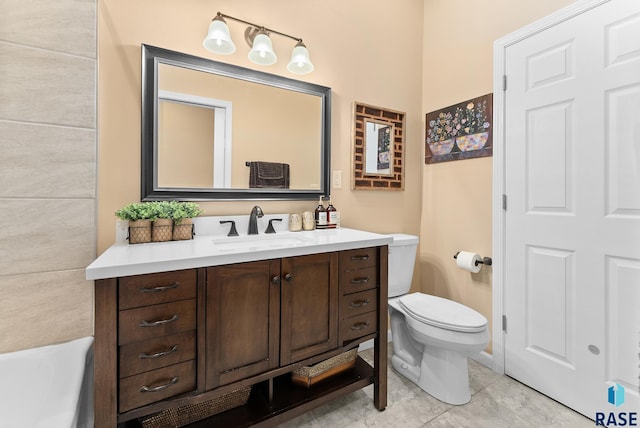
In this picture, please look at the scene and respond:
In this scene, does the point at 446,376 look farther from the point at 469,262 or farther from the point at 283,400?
the point at 283,400

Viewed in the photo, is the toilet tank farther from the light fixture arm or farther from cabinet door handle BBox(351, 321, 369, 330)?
the light fixture arm

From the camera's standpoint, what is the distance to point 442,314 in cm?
158

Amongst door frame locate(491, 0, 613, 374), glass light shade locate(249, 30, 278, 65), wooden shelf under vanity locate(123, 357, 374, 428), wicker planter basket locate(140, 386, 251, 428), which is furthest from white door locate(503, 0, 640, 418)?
wicker planter basket locate(140, 386, 251, 428)

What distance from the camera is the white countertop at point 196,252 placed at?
0.90 m

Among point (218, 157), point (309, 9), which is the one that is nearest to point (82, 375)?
point (218, 157)

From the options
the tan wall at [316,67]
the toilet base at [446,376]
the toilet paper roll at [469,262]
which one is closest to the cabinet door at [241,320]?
the tan wall at [316,67]

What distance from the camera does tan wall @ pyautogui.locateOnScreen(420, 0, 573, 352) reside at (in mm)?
1873

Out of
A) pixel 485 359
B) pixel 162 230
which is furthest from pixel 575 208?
pixel 162 230

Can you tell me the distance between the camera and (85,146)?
127 centimetres

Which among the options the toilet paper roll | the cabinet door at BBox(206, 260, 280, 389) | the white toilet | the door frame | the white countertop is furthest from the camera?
the toilet paper roll

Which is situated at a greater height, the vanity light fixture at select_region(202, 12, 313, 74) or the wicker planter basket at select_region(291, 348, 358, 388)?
the vanity light fixture at select_region(202, 12, 313, 74)

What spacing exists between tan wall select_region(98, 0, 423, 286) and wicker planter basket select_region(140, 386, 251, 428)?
0.79 meters

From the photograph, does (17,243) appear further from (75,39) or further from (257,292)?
(257,292)

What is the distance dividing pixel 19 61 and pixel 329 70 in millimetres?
1559
